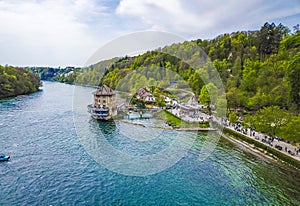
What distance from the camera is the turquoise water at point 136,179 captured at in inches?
483

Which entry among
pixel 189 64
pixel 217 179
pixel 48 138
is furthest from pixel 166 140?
pixel 189 64

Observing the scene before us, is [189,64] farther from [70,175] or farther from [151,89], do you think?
[70,175]

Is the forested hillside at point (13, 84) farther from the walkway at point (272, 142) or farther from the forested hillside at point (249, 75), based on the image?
the walkway at point (272, 142)

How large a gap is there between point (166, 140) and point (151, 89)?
30103 millimetres

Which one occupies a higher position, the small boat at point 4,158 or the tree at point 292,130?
the tree at point 292,130

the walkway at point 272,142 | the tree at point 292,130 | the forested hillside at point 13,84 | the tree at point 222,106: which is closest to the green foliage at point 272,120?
the walkway at point 272,142

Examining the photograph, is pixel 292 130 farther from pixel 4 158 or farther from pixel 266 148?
pixel 4 158

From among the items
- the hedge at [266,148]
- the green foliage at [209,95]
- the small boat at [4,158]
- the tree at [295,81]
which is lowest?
the small boat at [4,158]

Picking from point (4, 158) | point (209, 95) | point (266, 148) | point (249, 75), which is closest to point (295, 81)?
point (266, 148)

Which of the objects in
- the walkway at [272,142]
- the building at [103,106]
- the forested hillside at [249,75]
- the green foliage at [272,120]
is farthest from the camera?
the building at [103,106]

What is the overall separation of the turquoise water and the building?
962cm

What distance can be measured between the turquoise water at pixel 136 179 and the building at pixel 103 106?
962cm

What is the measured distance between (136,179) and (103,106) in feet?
63.3

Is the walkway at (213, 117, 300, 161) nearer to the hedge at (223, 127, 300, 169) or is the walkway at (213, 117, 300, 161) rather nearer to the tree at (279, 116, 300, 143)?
the hedge at (223, 127, 300, 169)
